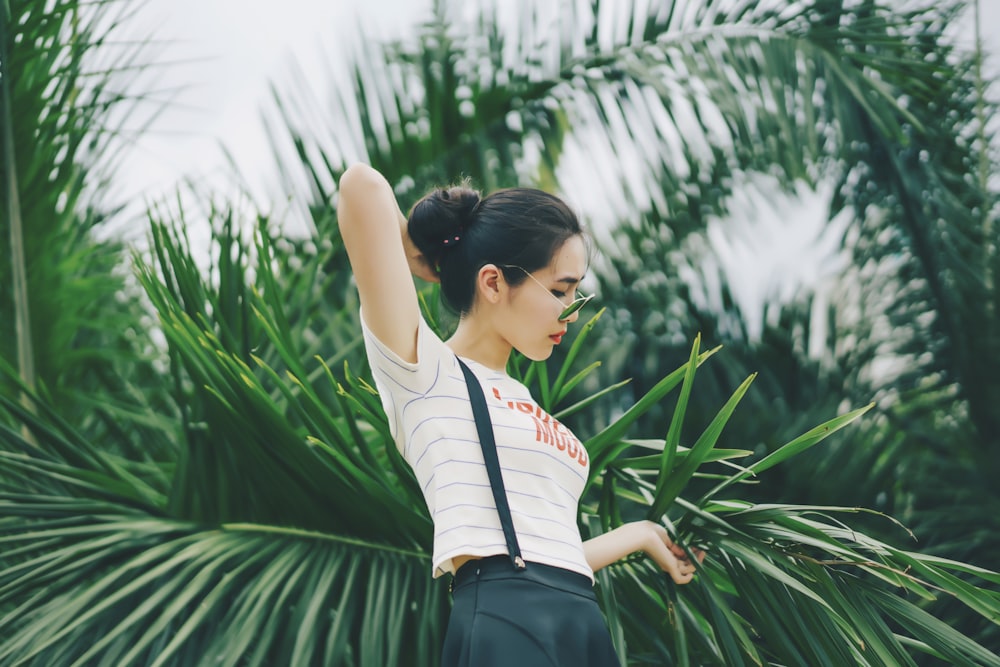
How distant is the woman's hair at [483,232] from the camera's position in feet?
4.42

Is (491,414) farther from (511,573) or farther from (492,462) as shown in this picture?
(511,573)

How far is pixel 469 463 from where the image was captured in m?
1.21

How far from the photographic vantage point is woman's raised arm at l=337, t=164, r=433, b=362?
1.17 m

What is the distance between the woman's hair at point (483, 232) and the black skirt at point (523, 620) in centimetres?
38

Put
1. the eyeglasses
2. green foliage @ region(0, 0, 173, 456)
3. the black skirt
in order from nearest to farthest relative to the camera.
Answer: the black skirt < the eyeglasses < green foliage @ region(0, 0, 173, 456)

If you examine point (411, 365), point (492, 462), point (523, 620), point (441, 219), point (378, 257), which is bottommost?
point (523, 620)

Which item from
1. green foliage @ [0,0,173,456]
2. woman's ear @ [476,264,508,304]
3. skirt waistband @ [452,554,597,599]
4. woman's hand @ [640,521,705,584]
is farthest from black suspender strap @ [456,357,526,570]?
green foliage @ [0,0,173,456]

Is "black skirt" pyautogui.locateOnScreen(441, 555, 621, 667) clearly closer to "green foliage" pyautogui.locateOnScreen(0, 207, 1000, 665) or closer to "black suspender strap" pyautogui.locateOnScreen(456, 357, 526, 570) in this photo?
"black suspender strap" pyautogui.locateOnScreen(456, 357, 526, 570)

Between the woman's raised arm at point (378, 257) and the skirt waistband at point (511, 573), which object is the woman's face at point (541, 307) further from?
the skirt waistband at point (511, 573)

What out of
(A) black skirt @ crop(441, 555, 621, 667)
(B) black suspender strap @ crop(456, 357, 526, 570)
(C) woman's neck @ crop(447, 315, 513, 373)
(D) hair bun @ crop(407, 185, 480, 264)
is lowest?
(A) black skirt @ crop(441, 555, 621, 667)

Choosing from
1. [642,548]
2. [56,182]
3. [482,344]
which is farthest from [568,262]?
[56,182]

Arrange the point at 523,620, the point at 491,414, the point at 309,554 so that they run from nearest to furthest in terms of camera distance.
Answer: the point at 523,620
the point at 491,414
the point at 309,554

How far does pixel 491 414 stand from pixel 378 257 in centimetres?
23

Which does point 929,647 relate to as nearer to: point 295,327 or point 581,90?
point 295,327
